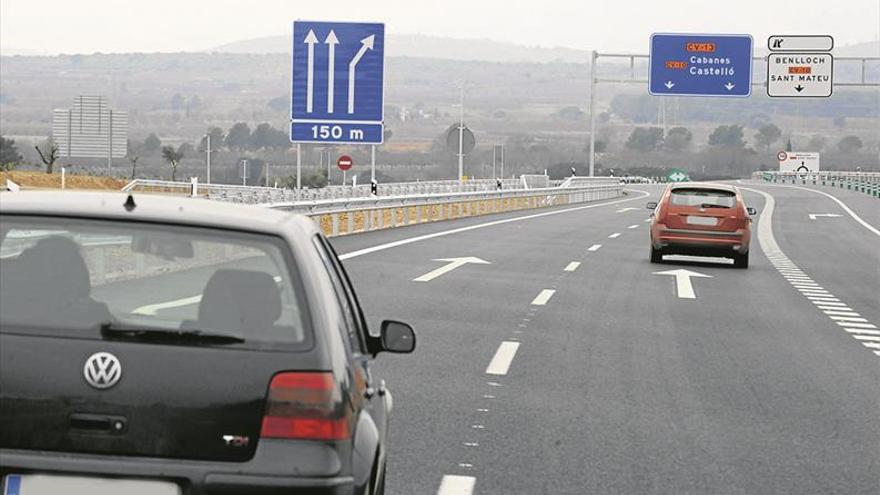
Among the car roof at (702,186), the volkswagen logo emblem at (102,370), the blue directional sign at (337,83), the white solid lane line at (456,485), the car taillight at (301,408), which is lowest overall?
the white solid lane line at (456,485)

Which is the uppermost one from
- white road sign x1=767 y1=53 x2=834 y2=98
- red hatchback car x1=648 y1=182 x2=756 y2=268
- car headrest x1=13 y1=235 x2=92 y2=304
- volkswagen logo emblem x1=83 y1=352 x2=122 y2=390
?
white road sign x1=767 y1=53 x2=834 y2=98

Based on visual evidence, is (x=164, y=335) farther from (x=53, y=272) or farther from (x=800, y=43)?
(x=800, y=43)

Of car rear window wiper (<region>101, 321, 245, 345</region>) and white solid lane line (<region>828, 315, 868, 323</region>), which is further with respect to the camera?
white solid lane line (<region>828, 315, 868, 323</region>)


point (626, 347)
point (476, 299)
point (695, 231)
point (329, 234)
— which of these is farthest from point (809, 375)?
point (329, 234)

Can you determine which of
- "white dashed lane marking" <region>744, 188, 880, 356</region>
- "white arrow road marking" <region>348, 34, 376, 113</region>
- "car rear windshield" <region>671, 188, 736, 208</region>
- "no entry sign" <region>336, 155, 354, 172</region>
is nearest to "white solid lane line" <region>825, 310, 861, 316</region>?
"white dashed lane marking" <region>744, 188, 880, 356</region>

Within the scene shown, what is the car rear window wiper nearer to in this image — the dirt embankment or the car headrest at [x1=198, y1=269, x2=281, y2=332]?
the car headrest at [x1=198, y1=269, x2=281, y2=332]

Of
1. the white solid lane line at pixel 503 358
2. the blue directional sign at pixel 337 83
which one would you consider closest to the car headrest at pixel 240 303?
the white solid lane line at pixel 503 358

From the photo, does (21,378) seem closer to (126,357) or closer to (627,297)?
(126,357)

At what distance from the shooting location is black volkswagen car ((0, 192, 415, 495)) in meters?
4.63

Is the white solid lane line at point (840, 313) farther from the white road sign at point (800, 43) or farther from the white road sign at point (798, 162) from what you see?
the white road sign at point (798, 162)

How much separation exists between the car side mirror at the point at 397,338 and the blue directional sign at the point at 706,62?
55561 mm

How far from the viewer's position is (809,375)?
12281mm

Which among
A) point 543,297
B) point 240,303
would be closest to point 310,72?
point 543,297

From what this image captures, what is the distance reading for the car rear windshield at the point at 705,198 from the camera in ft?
87.8
